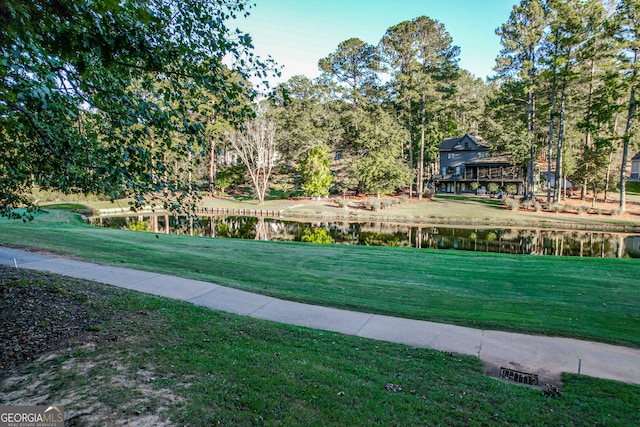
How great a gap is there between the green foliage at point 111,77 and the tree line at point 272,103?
0.9 inches

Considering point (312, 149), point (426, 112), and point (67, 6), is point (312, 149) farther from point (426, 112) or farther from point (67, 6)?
point (67, 6)

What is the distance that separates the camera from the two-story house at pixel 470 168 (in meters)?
50.5

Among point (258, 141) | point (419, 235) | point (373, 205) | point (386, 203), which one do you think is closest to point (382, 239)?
point (419, 235)

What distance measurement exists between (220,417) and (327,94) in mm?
52219

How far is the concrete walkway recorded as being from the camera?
16.5 feet

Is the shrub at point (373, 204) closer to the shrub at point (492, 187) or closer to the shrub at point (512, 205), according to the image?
the shrub at point (512, 205)

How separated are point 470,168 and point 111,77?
54.3 meters

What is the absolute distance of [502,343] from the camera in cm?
577

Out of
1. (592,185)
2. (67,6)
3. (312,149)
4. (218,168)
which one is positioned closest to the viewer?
(67,6)

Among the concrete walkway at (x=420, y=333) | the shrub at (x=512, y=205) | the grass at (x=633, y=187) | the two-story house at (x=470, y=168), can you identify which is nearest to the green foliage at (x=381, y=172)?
the shrub at (x=512, y=205)

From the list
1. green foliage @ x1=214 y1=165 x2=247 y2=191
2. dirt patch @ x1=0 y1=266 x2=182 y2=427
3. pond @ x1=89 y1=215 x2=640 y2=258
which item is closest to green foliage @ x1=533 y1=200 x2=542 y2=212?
pond @ x1=89 y1=215 x2=640 y2=258

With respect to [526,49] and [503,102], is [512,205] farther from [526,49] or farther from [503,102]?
[526,49]

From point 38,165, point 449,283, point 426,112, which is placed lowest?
point 449,283

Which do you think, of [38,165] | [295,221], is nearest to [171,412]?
[38,165]
